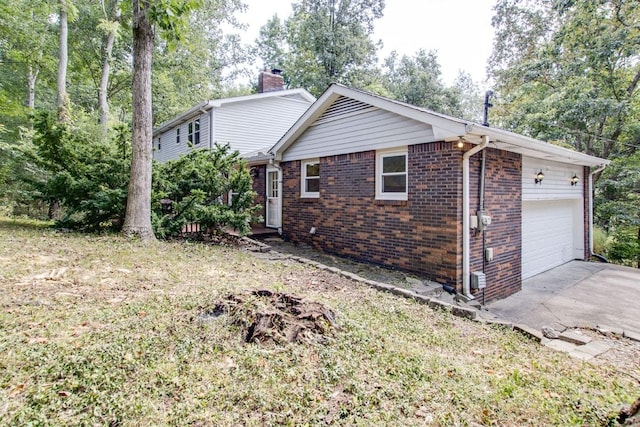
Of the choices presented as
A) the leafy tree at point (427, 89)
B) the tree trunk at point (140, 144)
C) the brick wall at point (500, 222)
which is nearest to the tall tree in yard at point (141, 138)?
the tree trunk at point (140, 144)

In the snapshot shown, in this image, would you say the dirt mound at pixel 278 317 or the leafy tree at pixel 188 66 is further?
the leafy tree at pixel 188 66

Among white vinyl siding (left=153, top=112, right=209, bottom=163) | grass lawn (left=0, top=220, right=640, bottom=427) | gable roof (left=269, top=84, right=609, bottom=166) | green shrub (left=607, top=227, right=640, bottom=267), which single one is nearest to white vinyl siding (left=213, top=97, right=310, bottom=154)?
white vinyl siding (left=153, top=112, right=209, bottom=163)

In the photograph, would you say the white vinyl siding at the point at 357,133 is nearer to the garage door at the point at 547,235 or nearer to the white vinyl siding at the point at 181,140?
the garage door at the point at 547,235

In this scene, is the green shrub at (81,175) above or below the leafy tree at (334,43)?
below

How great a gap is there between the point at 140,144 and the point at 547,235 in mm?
10885

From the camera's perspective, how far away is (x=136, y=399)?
224cm

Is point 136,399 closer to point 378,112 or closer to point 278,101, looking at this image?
point 378,112

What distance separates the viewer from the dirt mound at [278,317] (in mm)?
3252

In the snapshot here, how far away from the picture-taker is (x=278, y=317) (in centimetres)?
351

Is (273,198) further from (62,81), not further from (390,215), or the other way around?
(62,81)

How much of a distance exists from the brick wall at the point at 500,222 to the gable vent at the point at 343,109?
9.35 ft

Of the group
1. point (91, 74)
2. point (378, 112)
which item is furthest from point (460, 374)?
point (91, 74)

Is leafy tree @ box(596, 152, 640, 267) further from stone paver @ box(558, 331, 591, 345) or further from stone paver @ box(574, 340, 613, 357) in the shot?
stone paver @ box(574, 340, 613, 357)

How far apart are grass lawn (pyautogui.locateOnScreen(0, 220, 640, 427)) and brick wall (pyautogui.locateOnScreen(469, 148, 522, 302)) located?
2.36 m
